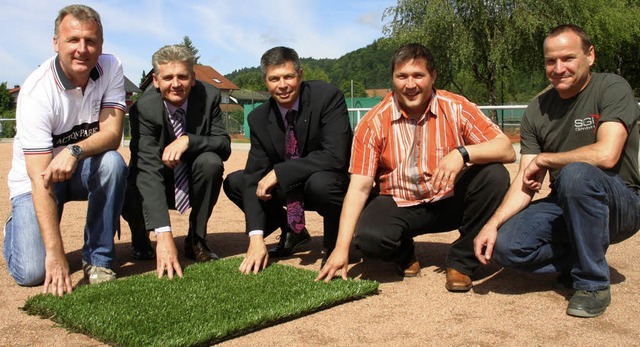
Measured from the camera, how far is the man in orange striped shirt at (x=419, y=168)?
3.61 meters

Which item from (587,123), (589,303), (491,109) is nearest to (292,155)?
(587,123)

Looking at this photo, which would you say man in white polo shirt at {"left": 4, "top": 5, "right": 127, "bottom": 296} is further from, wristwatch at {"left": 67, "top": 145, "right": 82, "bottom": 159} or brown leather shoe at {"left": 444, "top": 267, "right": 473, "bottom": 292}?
brown leather shoe at {"left": 444, "top": 267, "right": 473, "bottom": 292}

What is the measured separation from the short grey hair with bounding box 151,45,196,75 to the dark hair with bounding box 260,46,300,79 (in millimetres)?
552

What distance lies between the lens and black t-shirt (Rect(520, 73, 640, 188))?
132 inches

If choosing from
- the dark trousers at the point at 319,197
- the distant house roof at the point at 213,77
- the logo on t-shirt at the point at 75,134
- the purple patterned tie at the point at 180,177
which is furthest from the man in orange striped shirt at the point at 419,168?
the distant house roof at the point at 213,77

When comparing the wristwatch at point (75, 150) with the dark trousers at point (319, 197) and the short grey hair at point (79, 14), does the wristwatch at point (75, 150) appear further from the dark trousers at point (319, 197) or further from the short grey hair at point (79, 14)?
the dark trousers at point (319, 197)

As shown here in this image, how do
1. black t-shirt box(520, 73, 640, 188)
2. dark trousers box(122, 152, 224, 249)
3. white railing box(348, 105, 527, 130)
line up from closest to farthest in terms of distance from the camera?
black t-shirt box(520, 73, 640, 188)
dark trousers box(122, 152, 224, 249)
white railing box(348, 105, 527, 130)

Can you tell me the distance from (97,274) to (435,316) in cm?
210

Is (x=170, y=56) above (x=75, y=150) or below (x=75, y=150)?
above

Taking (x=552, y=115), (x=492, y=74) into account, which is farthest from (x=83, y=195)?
(x=492, y=74)

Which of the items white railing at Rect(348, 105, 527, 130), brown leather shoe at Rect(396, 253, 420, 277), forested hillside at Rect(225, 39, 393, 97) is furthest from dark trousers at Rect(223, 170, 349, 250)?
forested hillside at Rect(225, 39, 393, 97)

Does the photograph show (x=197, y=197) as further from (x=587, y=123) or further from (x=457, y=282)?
(x=587, y=123)

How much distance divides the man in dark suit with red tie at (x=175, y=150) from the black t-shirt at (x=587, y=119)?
2159mm

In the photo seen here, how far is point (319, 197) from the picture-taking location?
4.10 meters
